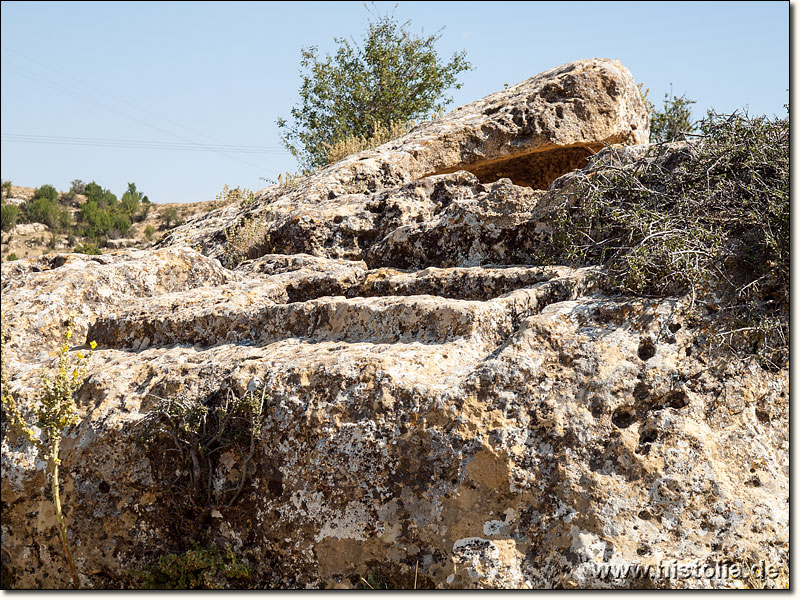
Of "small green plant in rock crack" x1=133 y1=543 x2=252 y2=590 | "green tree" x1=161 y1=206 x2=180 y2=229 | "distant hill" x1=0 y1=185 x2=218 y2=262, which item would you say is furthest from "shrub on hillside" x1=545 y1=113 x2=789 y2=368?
"green tree" x1=161 y1=206 x2=180 y2=229

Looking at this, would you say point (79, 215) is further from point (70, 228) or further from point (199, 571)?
point (199, 571)

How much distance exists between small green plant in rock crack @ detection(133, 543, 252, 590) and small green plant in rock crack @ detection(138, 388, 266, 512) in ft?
0.88

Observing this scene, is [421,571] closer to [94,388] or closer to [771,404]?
[771,404]

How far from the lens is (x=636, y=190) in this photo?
5109mm

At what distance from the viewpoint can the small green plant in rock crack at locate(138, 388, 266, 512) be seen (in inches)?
162

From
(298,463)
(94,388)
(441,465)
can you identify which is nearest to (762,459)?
(441,465)

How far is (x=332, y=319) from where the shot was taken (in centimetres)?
484

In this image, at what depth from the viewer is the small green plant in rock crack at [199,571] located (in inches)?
156

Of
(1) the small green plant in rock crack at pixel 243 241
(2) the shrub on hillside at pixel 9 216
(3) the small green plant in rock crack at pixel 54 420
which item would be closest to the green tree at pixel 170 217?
(2) the shrub on hillside at pixel 9 216

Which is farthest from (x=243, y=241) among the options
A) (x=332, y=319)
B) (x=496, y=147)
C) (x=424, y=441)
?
(x=424, y=441)

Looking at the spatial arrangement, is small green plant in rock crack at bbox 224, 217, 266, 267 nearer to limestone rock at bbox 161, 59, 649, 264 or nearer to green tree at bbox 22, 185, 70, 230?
limestone rock at bbox 161, 59, 649, 264

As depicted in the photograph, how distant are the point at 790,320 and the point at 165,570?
3792mm

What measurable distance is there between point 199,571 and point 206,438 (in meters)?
0.73

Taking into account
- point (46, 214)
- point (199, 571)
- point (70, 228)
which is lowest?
point (199, 571)
